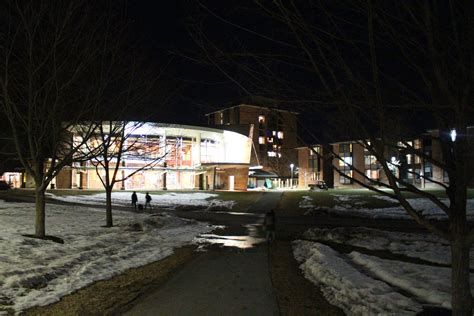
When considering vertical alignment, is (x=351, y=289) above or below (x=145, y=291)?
above

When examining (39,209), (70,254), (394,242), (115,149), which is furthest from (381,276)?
(115,149)

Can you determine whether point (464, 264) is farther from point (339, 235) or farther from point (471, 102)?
point (339, 235)

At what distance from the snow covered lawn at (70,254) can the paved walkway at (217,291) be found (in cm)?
172

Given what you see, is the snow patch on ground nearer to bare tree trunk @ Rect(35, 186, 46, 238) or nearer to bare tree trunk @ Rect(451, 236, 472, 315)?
bare tree trunk @ Rect(451, 236, 472, 315)

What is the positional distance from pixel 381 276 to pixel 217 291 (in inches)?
148

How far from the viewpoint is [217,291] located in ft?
28.2

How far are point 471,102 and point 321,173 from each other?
307 feet

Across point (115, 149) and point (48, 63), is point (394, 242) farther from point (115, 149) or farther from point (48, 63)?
point (115, 149)

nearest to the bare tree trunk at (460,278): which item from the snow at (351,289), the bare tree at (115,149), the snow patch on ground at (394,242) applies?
the snow at (351,289)

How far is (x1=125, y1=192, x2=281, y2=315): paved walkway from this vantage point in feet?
23.9

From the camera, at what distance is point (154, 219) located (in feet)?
76.0

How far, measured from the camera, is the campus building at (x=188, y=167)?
6222 cm

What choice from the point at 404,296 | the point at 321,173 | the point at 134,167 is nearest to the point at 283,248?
the point at 404,296

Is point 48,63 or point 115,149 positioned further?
point 115,149
